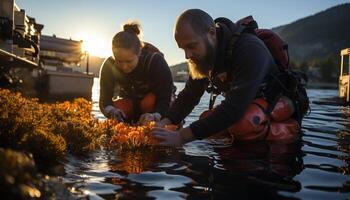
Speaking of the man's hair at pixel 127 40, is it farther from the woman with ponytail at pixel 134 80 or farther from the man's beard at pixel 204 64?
the man's beard at pixel 204 64

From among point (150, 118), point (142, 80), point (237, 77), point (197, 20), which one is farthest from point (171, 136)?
point (142, 80)

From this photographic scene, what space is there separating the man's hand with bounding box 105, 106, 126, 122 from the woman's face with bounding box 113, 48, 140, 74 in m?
0.84

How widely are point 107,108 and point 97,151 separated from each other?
2.79 meters

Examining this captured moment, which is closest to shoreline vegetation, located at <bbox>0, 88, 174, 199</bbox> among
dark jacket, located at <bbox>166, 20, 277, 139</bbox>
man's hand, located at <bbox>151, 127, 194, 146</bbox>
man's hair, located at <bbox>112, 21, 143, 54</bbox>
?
man's hand, located at <bbox>151, 127, 194, 146</bbox>

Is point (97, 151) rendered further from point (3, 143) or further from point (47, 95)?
point (47, 95)

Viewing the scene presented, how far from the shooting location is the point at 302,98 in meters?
7.15

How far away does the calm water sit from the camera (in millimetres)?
3623

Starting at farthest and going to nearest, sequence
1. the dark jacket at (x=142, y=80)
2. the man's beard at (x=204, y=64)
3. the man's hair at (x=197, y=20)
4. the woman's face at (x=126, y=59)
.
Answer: the dark jacket at (x=142, y=80) < the woman's face at (x=126, y=59) < the man's beard at (x=204, y=64) < the man's hair at (x=197, y=20)

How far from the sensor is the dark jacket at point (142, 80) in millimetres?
8344

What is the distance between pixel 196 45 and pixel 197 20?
0.33m

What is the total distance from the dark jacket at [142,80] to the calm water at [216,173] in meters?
2.23

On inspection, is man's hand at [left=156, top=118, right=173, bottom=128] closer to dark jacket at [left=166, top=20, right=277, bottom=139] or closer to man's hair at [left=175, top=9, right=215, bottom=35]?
dark jacket at [left=166, top=20, right=277, bottom=139]

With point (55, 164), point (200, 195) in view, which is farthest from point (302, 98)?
point (55, 164)

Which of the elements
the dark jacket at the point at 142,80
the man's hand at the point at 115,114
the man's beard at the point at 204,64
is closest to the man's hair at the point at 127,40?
the dark jacket at the point at 142,80
